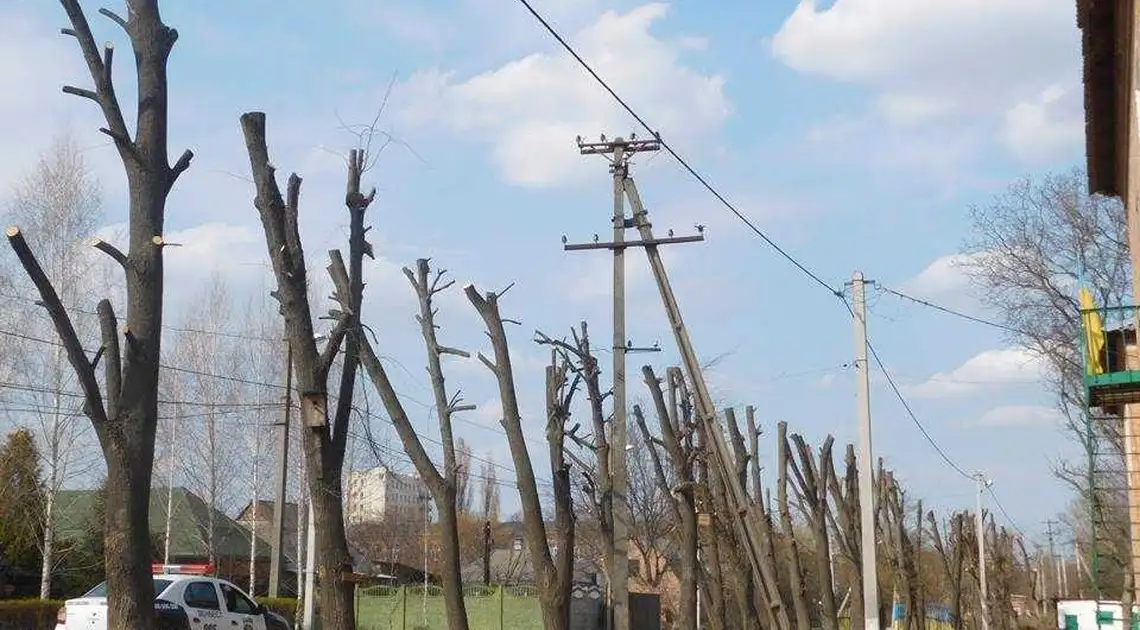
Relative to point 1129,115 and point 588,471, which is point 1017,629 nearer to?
point 588,471

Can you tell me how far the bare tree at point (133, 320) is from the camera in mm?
9812

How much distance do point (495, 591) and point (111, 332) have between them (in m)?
30.5

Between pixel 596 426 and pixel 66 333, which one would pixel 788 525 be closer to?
pixel 596 426

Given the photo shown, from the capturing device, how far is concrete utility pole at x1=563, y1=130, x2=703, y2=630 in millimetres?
21156

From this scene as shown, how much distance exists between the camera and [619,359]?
21.6 meters

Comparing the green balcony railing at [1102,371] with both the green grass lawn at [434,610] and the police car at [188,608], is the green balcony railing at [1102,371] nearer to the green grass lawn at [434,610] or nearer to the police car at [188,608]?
the police car at [188,608]

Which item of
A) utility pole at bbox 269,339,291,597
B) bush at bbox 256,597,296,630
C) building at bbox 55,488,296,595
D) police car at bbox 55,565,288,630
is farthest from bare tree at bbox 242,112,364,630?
building at bbox 55,488,296,595

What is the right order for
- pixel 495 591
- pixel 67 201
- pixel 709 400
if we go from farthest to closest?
pixel 495 591, pixel 67 201, pixel 709 400

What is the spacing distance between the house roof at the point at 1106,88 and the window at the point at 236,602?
1512 cm

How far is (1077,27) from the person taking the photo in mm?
14641

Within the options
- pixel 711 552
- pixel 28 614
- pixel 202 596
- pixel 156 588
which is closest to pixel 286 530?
pixel 28 614

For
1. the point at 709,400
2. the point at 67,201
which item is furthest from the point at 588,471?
the point at 67,201

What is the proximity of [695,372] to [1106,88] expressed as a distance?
7978mm

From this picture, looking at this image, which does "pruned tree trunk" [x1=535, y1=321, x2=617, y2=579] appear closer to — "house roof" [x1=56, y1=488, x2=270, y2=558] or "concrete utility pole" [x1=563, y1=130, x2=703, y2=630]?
"concrete utility pole" [x1=563, y1=130, x2=703, y2=630]
